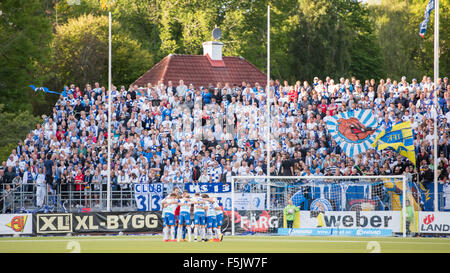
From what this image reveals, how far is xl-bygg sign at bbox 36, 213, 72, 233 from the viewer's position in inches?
1185

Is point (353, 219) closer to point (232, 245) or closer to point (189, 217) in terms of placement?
point (232, 245)

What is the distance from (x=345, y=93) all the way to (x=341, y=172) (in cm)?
511

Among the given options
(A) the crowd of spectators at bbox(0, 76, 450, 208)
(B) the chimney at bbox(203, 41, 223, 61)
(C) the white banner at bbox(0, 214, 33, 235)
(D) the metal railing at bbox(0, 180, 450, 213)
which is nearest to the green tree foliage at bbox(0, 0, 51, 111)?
(B) the chimney at bbox(203, 41, 223, 61)

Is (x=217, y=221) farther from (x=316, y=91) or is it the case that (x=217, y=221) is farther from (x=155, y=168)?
(x=316, y=91)

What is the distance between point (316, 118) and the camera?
120 ft

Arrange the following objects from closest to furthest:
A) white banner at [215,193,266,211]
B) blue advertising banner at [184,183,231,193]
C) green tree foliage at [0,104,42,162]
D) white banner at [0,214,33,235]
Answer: white banner at [0,214,33,235]
white banner at [215,193,266,211]
blue advertising banner at [184,183,231,193]
green tree foliage at [0,104,42,162]

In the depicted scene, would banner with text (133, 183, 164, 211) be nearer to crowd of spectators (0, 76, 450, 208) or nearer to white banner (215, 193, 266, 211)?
crowd of spectators (0, 76, 450, 208)

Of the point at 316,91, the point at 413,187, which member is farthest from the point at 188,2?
the point at 413,187

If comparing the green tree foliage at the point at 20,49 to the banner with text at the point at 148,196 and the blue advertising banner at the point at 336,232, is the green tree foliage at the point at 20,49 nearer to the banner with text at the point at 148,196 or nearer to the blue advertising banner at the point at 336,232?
the banner with text at the point at 148,196

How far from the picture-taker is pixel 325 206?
30766 millimetres

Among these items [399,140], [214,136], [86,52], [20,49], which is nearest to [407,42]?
[86,52]

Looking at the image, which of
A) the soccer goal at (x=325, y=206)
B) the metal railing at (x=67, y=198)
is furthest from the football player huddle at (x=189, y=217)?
the metal railing at (x=67, y=198)

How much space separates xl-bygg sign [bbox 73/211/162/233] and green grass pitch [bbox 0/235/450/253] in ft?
1.73
